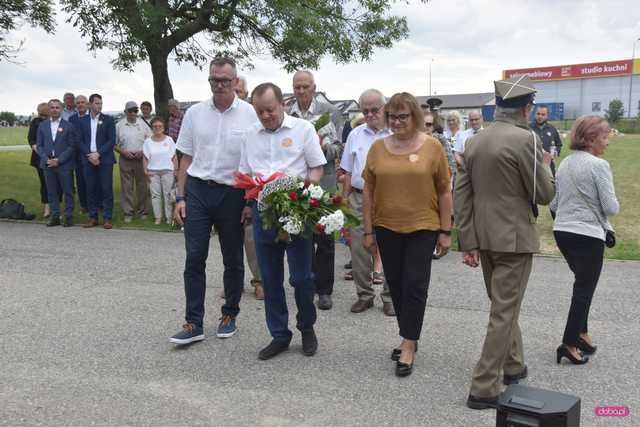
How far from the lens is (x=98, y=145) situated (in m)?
11.5

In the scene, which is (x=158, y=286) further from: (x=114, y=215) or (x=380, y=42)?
(x=380, y=42)

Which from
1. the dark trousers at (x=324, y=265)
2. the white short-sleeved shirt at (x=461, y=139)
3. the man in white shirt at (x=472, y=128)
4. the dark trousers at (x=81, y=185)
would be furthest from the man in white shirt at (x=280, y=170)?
the dark trousers at (x=81, y=185)

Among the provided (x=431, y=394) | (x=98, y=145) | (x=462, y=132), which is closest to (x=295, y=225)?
(x=431, y=394)

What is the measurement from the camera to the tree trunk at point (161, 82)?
1550 cm

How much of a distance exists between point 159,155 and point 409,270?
7648 mm

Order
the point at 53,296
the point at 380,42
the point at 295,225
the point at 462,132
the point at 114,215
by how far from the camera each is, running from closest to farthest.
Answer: the point at 295,225 → the point at 53,296 → the point at 462,132 → the point at 114,215 → the point at 380,42

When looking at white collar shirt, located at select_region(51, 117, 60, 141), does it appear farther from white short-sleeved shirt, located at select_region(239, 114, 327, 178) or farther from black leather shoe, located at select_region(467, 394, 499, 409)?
black leather shoe, located at select_region(467, 394, 499, 409)

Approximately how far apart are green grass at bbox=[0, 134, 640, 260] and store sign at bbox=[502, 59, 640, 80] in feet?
285

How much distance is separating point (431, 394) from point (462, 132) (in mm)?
7430

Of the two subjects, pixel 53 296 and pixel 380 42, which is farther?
pixel 380 42

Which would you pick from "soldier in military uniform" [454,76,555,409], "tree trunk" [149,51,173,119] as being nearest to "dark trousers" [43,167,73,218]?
"tree trunk" [149,51,173,119]

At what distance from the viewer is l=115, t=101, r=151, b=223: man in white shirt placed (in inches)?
469

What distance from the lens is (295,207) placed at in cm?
459

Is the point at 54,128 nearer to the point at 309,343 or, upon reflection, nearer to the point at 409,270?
the point at 309,343
